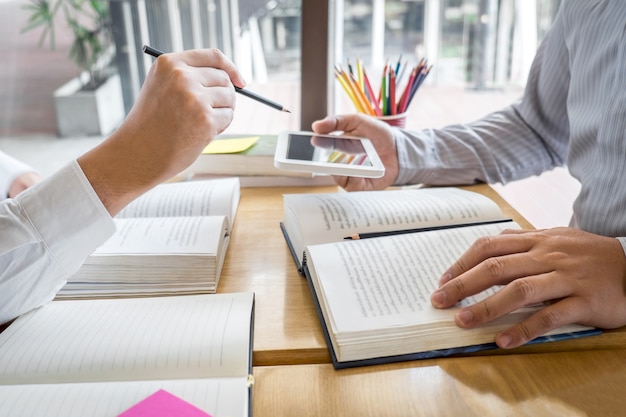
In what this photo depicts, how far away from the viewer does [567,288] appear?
54 centimetres

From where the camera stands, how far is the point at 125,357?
48 centimetres

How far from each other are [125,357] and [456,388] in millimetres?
301

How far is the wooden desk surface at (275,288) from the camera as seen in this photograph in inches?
20.8

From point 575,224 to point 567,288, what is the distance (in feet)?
1.24

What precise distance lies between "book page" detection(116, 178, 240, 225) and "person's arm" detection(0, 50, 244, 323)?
22 centimetres

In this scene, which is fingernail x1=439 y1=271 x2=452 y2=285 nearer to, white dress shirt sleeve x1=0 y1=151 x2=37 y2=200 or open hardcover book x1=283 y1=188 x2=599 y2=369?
open hardcover book x1=283 y1=188 x2=599 y2=369

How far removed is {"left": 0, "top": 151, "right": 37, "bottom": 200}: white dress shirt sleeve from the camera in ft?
2.79

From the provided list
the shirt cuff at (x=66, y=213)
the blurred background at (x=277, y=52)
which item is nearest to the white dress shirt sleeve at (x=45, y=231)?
the shirt cuff at (x=66, y=213)

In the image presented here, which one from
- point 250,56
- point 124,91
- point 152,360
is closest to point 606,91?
point 152,360

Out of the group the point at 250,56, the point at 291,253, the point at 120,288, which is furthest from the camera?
the point at 250,56

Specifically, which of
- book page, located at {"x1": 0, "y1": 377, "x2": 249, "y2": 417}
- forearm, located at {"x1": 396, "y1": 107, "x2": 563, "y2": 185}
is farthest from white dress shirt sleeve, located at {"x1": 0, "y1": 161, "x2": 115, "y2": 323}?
forearm, located at {"x1": 396, "y1": 107, "x2": 563, "y2": 185}

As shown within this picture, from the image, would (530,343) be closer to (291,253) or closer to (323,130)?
(291,253)

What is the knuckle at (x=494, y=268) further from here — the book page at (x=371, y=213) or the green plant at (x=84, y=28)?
the green plant at (x=84, y=28)

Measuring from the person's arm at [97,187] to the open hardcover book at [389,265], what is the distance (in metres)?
0.21
